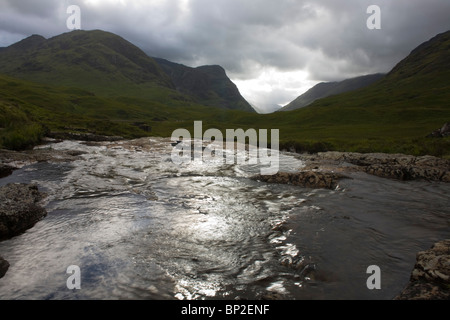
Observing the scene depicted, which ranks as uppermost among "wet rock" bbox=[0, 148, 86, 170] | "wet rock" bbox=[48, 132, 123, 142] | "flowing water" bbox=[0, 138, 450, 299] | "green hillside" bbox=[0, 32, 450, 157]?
"green hillside" bbox=[0, 32, 450, 157]

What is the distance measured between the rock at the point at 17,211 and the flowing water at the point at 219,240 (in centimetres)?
44

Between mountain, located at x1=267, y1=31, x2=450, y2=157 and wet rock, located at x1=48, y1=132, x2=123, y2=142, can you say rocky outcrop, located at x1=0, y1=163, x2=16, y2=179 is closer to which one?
wet rock, located at x1=48, y1=132, x2=123, y2=142

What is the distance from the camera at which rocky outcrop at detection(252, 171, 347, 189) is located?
62.8 ft

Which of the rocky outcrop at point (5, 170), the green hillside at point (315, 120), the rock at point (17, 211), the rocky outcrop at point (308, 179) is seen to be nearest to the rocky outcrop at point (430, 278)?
the rocky outcrop at point (308, 179)

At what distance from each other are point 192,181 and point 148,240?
10.8 m

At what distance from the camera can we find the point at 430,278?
22.6 feet

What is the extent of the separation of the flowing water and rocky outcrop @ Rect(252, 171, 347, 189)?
1113 mm

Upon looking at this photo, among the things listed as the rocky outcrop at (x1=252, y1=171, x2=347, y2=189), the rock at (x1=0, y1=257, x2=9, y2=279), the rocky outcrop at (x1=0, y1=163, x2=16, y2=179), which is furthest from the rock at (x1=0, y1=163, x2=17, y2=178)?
the rocky outcrop at (x1=252, y1=171, x2=347, y2=189)

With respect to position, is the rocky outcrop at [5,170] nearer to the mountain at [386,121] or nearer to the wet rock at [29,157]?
the wet rock at [29,157]

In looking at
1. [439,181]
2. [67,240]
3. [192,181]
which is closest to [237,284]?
[67,240]

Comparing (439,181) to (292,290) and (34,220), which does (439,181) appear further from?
(34,220)

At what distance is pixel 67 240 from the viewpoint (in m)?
9.73

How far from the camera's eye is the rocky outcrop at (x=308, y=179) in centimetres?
1915

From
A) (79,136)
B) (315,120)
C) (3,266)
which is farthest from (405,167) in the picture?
(315,120)
